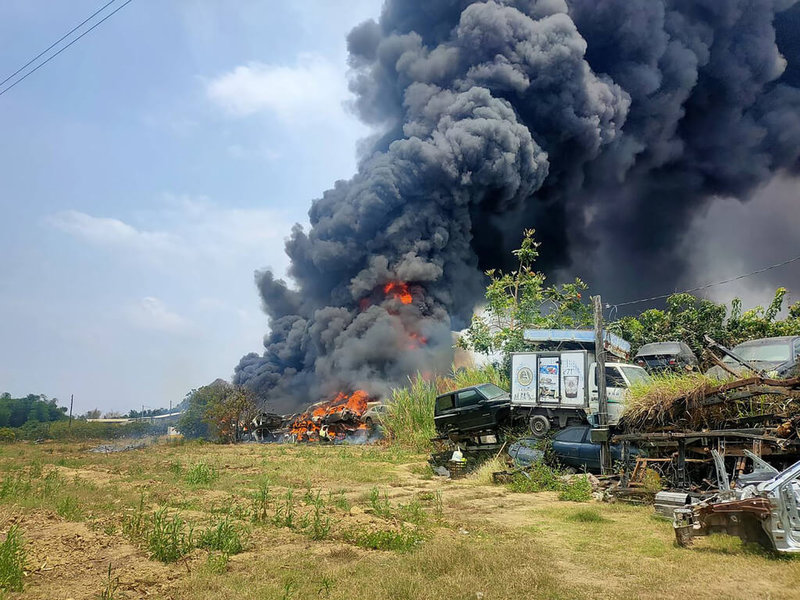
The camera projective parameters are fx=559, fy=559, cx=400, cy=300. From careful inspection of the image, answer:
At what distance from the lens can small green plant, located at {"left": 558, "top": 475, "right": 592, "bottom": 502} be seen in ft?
37.1

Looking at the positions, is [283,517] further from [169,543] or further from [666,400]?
[666,400]

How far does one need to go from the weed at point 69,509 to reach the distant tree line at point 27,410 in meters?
79.4

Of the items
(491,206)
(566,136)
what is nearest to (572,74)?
(566,136)

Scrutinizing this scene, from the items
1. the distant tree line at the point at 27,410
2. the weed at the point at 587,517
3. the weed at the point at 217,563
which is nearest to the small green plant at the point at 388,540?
the weed at the point at 217,563

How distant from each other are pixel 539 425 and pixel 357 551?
10.0 metres

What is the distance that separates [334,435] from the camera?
1225 inches

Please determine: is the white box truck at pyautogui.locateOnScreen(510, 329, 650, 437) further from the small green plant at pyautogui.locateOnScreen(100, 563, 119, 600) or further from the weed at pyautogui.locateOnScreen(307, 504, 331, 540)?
the small green plant at pyautogui.locateOnScreen(100, 563, 119, 600)

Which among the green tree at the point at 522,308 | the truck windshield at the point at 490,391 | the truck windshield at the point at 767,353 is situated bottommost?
the truck windshield at the point at 490,391

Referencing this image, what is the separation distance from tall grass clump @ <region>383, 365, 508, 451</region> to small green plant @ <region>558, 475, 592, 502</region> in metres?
11.2

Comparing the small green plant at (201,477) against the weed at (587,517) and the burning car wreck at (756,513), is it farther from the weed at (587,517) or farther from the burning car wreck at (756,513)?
the burning car wreck at (756,513)

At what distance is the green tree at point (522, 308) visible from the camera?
27609 mm

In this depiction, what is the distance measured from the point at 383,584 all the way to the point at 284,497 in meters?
6.28

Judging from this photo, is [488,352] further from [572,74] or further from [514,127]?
[572,74]

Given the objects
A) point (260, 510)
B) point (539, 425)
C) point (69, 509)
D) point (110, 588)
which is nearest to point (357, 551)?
point (110, 588)
